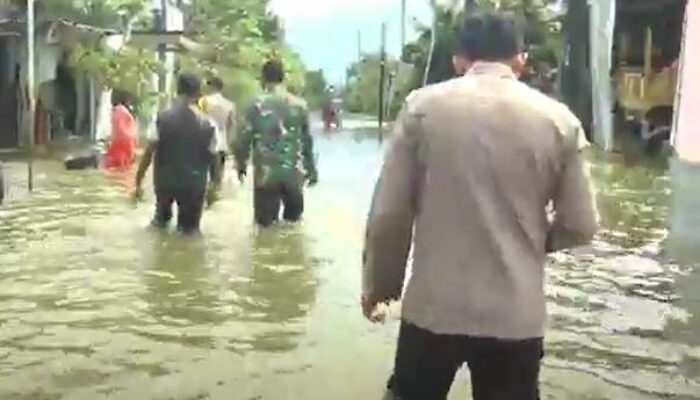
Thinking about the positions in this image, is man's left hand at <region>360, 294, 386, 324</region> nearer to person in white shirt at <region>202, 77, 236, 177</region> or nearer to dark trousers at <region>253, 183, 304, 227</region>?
dark trousers at <region>253, 183, 304, 227</region>

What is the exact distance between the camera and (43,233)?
13.0m

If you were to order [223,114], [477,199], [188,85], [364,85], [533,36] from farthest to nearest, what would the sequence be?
[364,85] → [533,36] → [223,114] → [188,85] → [477,199]

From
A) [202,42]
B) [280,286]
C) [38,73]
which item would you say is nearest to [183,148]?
[280,286]

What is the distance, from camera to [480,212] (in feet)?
12.2

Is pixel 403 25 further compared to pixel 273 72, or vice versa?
pixel 403 25

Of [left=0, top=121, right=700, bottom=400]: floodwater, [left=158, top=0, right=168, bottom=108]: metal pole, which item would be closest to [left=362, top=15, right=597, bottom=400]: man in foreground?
[left=0, top=121, right=700, bottom=400]: floodwater

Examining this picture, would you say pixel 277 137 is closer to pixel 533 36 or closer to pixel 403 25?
pixel 533 36

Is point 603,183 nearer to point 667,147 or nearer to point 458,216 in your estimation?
point 667,147

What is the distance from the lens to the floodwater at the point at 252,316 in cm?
657

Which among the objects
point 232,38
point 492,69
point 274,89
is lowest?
point 274,89

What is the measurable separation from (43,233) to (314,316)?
17.6ft

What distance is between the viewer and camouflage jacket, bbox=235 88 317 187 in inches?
459

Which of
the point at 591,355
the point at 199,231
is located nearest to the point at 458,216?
the point at 591,355

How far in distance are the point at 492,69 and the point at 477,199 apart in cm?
36
